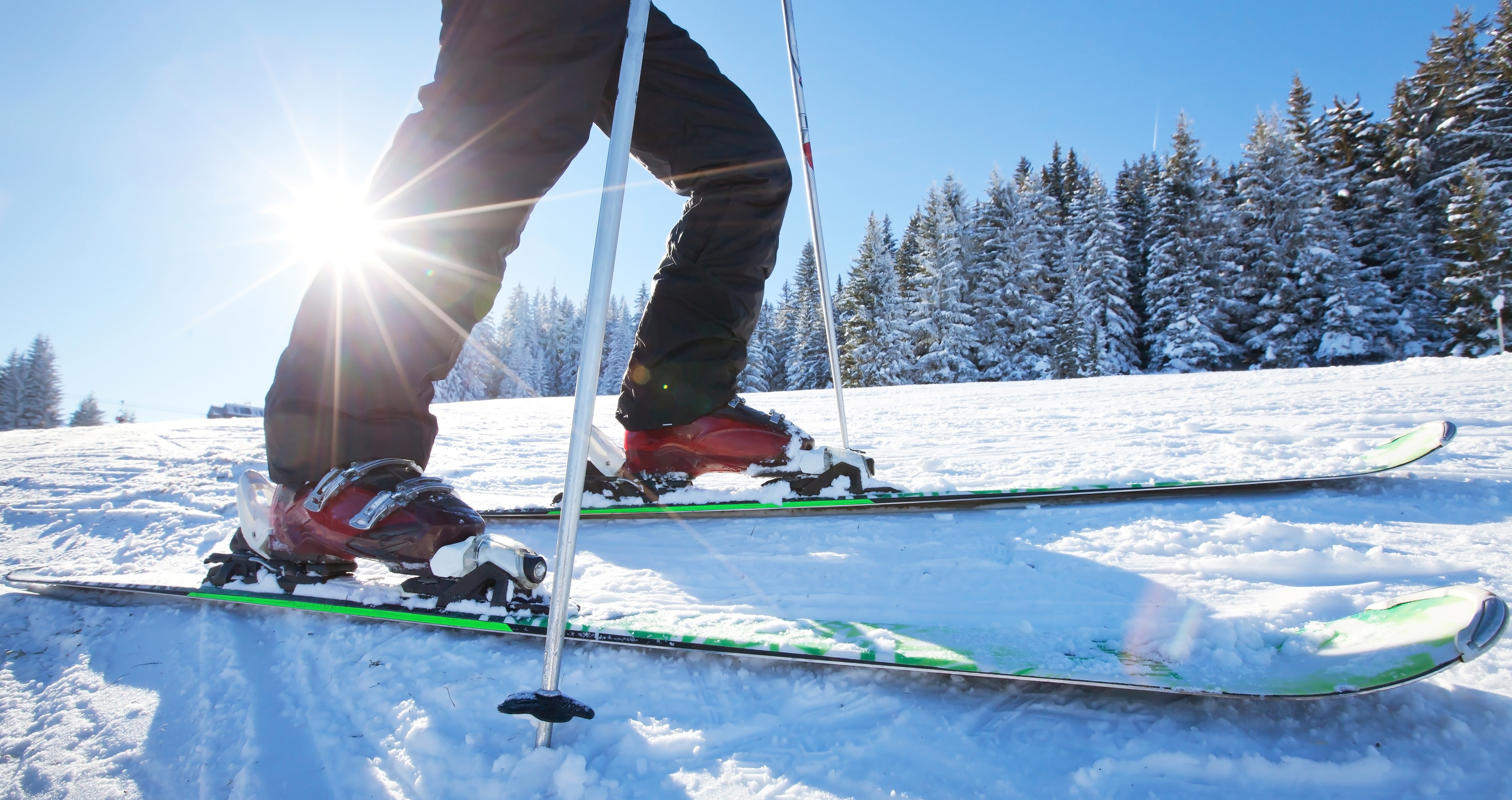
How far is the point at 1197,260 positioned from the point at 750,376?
17488 mm

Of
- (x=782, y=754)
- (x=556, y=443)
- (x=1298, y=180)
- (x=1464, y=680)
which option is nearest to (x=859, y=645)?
(x=782, y=754)

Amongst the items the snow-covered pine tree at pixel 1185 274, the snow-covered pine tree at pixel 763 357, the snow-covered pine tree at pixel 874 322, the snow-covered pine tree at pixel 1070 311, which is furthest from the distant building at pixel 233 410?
the snow-covered pine tree at pixel 1185 274

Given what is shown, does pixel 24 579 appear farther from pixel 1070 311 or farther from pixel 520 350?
pixel 520 350

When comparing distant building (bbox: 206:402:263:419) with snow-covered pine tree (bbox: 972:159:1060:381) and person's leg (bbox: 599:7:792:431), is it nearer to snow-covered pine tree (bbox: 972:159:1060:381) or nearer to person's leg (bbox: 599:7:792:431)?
person's leg (bbox: 599:7:792:431)

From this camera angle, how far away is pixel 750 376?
27.9 meters

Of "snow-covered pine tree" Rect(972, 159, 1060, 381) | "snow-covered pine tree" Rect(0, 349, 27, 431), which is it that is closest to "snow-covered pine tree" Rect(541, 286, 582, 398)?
"snow-covered pine tree" Rect(0, 349, 27, 431)

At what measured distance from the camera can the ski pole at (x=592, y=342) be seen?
71 centimetres

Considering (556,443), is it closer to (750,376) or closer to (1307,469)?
(1307,469)

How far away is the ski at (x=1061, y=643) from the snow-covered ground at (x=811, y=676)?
0.03 meters

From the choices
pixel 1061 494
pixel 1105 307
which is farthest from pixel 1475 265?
pixel 1061 494

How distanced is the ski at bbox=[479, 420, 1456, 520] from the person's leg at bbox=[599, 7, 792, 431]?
1.04ft

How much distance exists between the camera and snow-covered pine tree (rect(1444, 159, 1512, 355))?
52.5ft

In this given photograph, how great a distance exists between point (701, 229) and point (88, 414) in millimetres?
43460

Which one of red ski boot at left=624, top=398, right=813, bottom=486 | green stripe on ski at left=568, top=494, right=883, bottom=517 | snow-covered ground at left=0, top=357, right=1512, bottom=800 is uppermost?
red ski boot at left=624, top=398, right=813, bottom=486
